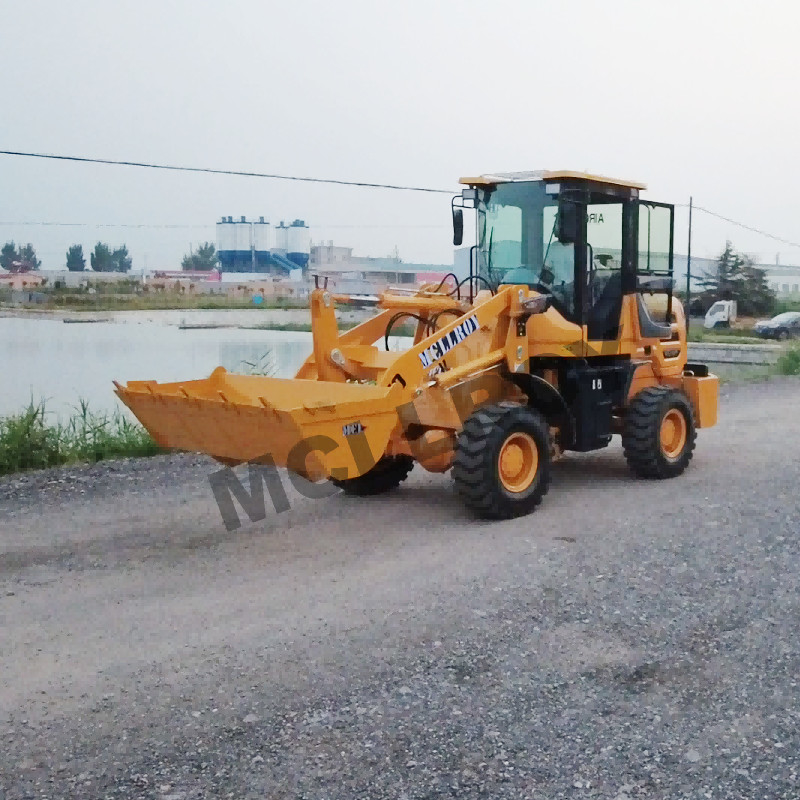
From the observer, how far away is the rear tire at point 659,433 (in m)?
8.41

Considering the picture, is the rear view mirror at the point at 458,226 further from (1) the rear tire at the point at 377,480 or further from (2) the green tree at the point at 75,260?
(2) the green tree at the point at 75,260

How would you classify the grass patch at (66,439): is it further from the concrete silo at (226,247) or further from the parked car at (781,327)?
the parked car at (781,327)

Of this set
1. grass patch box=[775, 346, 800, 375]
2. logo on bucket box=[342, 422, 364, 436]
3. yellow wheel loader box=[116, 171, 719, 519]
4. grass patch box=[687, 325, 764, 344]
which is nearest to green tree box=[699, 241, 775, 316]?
grass patch box=[687, 325, 764, 344]

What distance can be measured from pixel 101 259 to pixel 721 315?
1801cm

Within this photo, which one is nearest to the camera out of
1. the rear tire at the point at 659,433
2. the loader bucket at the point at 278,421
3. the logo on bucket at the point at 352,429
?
the loader bucket at the point at 278,421

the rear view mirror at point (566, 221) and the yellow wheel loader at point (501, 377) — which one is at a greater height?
the rear view mirror at point (566, 221)

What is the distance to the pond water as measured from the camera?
9656 millimetres

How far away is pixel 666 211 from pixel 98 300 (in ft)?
18.9

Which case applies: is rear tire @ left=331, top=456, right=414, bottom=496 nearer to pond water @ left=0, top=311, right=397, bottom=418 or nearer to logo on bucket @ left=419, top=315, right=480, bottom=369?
logo on bucket @ left=419, top=315, right=480, bottom=369

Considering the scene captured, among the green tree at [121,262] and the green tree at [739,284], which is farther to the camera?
the green tree at [739,284]

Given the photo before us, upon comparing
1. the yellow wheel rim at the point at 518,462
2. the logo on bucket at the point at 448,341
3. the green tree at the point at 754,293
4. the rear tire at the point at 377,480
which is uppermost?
the green tree at the point at 754,293

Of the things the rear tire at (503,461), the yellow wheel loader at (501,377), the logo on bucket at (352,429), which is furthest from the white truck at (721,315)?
the logo on bucket at (352,429)

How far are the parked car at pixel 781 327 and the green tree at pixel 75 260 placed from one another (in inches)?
737

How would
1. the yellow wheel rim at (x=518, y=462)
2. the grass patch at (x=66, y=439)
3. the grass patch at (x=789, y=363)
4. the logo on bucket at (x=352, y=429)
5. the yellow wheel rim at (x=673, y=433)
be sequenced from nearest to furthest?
the logo on bucket at (x=352, y=429) < the yellow wheel rim at (x=518, y=462) < the yellow wheel rim at (x=673, y=433) < the grass patch at (x=66, y=439) < the grass patch at (x=789, y=363)
